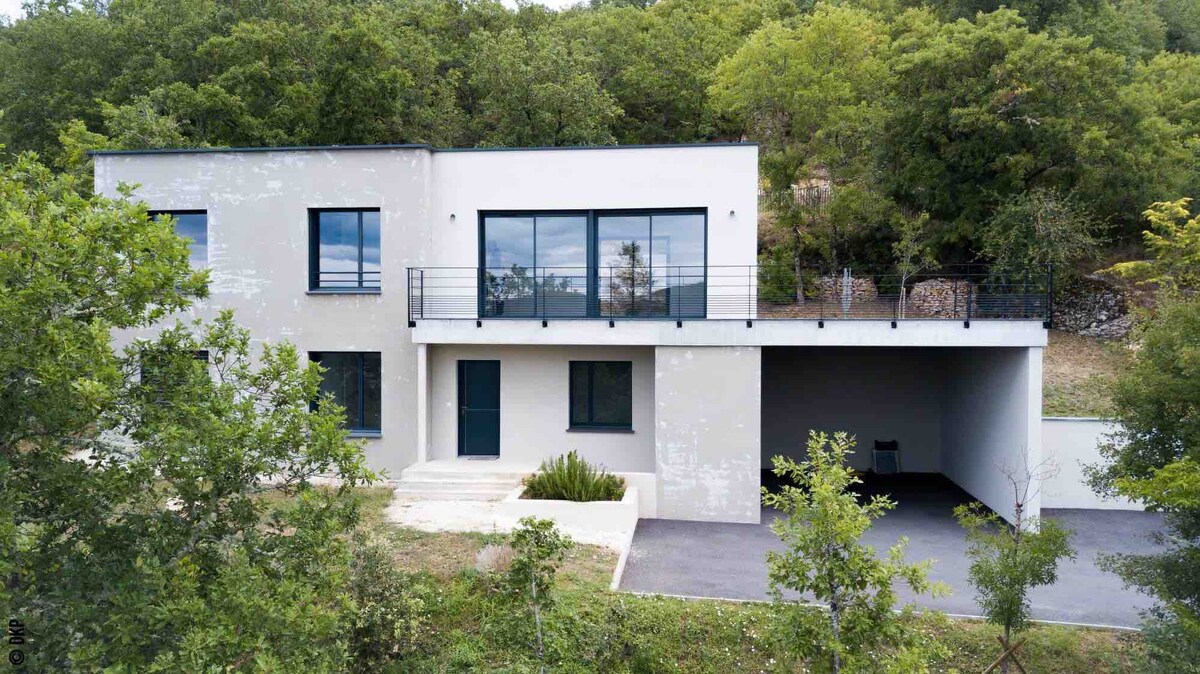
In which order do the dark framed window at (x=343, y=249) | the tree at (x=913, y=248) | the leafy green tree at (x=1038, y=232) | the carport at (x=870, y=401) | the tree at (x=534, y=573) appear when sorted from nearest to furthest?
the tree at (x=534, y=573) → the dark framed window at (x=343, y=249) → the carport at (x=870, y=401) → the leafy green tree at (x=1038, y=232) → the tree at (x=913, y=248)

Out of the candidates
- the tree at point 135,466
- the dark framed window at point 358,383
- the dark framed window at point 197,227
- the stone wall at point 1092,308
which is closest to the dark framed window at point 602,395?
the dark framed window at point 358,383

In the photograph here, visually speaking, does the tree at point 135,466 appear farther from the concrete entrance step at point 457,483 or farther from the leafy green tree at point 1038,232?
the leafy green tree at point 1038,232

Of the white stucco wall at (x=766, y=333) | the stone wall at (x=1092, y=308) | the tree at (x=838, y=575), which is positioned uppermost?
the stone wall at (x=1092, y=308)

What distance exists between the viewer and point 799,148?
81.9 feet

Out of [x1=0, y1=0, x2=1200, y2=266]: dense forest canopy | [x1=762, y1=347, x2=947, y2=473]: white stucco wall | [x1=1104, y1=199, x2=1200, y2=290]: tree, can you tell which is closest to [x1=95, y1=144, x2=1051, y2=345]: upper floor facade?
[x1=762, y1=347, x2=947, y2=473]: white stucco wall

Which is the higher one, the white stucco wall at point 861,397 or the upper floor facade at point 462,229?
the upper floor facade at point 462,229

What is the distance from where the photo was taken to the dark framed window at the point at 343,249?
583 inches

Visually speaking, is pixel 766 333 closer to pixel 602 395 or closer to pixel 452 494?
pixel 602 395

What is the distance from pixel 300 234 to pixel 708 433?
9.16 meters

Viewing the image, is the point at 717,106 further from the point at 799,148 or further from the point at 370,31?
the point at 370,31

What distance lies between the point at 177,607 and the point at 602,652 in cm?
464

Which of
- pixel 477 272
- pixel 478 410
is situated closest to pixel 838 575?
pixel 478 410

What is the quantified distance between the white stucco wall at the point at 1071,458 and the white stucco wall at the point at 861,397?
10.5 ft

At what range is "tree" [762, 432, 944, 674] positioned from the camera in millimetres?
5578
